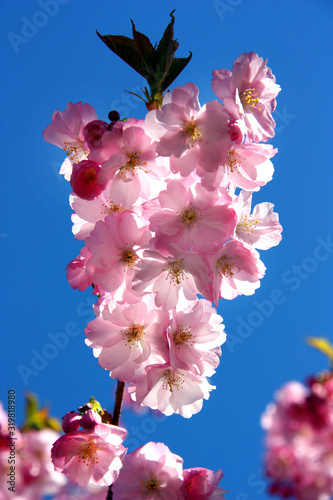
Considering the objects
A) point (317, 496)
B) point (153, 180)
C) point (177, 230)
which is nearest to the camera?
point (177, 230)

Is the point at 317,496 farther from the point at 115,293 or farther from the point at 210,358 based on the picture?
the point at 115,293

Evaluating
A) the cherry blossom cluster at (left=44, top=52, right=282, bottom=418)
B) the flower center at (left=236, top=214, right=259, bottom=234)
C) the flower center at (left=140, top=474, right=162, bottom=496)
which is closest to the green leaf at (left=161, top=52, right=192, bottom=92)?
the cherry blossom cluster at (left=44, top=52, right=282, bottom=418)

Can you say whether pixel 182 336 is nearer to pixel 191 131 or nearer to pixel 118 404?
pixel 118 404

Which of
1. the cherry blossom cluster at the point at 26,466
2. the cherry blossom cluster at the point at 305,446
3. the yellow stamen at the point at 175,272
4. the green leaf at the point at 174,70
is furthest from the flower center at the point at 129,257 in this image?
the cherry blossom cluster at the point at 305,446

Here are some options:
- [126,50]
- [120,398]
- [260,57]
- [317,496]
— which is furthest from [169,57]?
[317,496]

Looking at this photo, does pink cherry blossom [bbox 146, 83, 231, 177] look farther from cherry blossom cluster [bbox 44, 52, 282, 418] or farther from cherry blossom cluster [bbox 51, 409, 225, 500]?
cherry blossom cluster [bbox 51, 409, 225, 500]

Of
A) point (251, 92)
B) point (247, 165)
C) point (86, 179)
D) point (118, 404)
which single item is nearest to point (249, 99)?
point (251, 92)

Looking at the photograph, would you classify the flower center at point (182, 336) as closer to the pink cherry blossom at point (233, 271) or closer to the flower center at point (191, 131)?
the pink cherry blossom at point (233, 271)
